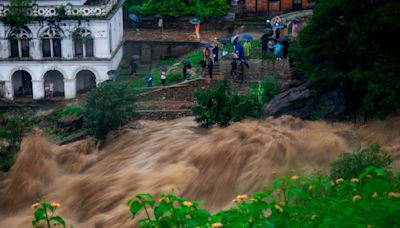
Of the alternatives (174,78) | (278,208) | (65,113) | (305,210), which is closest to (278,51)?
(174,78)

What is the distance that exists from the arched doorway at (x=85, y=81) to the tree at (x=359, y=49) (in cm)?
1359

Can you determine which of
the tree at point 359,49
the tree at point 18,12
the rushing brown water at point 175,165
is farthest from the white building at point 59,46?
the rushing brown water at point 175,165

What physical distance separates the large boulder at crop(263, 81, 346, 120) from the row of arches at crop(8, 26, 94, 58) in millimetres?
12457

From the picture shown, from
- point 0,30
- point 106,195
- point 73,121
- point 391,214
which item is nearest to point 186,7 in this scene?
point 0,30

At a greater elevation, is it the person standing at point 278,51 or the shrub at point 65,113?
the person standing at point 278,51

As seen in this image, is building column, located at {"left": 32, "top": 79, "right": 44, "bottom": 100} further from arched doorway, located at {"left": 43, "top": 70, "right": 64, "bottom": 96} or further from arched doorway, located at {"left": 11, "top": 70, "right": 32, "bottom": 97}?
arched doorway, located at {"left": 11, "top": 70, "right": 32, "bottom": 97}

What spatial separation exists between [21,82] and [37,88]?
1.22 metres

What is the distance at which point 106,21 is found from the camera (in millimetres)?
33562

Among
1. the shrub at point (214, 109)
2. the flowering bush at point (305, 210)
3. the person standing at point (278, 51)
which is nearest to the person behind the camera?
the flowering bush at point (305, 210)

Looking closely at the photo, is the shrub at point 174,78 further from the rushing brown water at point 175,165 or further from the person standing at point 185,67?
the rushing brown water at point 175,165

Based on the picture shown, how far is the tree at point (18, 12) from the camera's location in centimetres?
3325

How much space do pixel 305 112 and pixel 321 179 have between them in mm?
11819

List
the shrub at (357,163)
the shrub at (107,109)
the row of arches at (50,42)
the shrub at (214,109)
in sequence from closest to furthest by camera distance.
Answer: the shrub at (357,163) < the shrub at (214,109) < the shrub at (107,109) < the row of arches at (50,42)

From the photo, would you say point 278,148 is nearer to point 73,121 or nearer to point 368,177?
point 368,177
